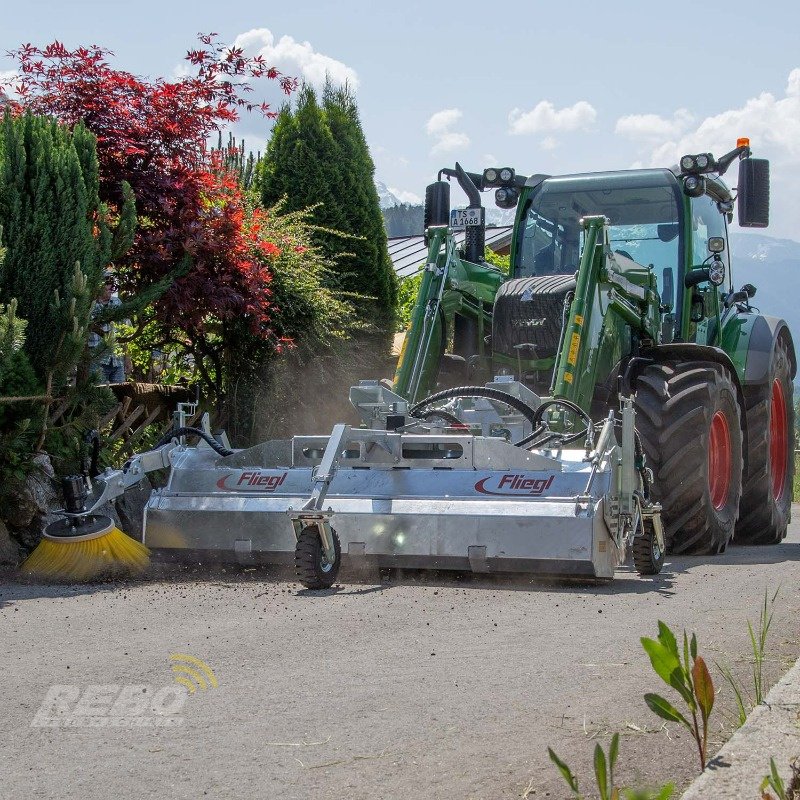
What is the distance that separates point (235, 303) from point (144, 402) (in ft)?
5.00

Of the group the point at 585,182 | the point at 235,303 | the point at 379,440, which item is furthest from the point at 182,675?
the point at 585,182

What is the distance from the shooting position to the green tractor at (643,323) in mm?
8062

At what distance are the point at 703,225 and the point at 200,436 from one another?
15.2ft

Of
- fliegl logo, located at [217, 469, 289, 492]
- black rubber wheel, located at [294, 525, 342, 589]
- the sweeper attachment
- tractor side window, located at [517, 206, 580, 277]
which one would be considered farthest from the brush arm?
tractor side window, located at [517, 206, 580, 277]

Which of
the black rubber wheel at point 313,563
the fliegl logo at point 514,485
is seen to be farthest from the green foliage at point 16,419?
the fliegl logo at point 514,485

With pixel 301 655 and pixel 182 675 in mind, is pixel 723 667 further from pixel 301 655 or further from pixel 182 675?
pixel 182 675

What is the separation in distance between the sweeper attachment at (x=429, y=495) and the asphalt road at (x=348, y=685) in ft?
0.88

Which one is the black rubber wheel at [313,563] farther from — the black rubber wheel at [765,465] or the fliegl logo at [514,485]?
the black rubber wheel at [765,465]

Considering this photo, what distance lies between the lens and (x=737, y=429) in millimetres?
8742

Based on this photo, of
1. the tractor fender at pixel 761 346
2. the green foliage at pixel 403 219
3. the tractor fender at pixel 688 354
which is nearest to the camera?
the tractor fender at pixel 688 354

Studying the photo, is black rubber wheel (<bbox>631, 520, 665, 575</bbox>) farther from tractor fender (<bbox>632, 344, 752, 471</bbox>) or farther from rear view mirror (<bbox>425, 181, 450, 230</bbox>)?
rear view mirror (<bbox>425, 181, 450, 230</bbox>)

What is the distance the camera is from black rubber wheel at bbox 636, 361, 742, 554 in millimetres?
7895

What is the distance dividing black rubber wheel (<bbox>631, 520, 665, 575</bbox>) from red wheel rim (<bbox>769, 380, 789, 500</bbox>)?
4.13 meters

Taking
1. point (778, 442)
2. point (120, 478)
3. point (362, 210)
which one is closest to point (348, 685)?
point (120, 478)
